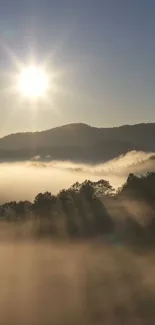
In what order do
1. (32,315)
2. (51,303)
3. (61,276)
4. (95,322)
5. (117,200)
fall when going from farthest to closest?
(117,200) → (61,276) → (51,303) → (32,315) → (95,322)

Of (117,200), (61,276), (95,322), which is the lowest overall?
(95,322)

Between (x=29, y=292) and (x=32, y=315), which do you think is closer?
(x=32, y=315)

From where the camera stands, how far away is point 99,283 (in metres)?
112

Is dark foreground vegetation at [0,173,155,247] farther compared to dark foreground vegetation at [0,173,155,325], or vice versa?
dark foreground vegetation at [0,173,155,247]

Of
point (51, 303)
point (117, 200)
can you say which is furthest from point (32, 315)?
point (117, 200)

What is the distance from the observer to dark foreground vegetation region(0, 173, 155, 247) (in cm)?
14125

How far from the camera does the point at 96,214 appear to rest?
490 ft

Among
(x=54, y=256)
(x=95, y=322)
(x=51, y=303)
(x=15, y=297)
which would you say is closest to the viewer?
(x=95, y=322)

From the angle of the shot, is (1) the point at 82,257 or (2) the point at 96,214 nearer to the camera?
(1) the point at 82,257

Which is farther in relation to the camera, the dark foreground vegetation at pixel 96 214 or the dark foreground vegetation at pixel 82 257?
the dark foreground vegetation at pixel 96 214

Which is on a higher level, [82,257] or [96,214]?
[96,214]

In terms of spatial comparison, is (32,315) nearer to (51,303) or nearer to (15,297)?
(51,303)

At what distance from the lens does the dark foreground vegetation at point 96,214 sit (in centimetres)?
14125

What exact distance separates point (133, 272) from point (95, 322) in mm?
29846
